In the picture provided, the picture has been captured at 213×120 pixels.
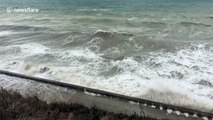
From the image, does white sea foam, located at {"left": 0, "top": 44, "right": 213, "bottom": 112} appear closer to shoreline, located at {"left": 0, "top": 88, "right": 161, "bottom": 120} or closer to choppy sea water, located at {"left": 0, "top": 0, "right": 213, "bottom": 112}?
choppy sea water, located at {"left": 0, "top": 0, "right": 213, "bottom": 112}

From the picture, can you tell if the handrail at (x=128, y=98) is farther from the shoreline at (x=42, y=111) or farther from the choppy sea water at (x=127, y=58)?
the shoreline at (x=42, y=111)

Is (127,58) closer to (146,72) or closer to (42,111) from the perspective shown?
(146,72)

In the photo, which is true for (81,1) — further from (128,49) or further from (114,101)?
(114,101)

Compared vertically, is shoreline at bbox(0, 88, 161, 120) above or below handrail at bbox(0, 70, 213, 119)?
above

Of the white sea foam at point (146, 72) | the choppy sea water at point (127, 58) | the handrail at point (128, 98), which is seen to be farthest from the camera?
the choppy sea water at point (127, 58)

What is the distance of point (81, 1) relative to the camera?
36000mm

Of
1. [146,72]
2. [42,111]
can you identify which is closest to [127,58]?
[146,72]

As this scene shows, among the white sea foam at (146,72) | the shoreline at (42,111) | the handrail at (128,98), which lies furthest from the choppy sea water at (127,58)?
the shoreline at (42,111)

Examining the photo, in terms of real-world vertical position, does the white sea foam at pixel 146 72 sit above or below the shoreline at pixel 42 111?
below

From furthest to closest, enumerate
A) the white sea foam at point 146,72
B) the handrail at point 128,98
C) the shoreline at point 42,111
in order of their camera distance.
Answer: the white sea foam at point 146,72 < the handrail at point 128,98 < the shoreline at point 42,111

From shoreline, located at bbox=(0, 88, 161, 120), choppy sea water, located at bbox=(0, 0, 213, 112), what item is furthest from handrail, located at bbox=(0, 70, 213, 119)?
shoreline, located at bbox=(0, 88, 161, 120)

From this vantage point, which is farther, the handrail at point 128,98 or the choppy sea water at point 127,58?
the choppy sea water at point 127,58

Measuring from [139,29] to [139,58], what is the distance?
7106mm

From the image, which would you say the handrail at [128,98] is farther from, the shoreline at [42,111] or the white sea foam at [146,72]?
the shoreline at [42,111]
